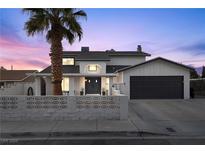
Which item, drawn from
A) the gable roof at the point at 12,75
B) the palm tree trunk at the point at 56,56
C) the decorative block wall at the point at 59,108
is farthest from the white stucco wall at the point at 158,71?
the gable roof at the point at 12,75

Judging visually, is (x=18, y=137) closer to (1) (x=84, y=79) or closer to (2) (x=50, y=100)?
(2) (x=50, y=100)

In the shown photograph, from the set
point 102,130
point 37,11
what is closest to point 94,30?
point 37,11

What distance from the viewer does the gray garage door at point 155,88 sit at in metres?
28.1

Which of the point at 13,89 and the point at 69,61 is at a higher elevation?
the point at 69,61

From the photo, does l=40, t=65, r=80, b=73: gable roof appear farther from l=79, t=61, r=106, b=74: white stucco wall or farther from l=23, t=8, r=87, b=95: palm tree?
l=23, t=8, r=87, b=95: palm tree

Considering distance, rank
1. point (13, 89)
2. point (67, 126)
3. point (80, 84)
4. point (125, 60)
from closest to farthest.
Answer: point (67, 126) → point (13, 89) → point (80, 84) → point (125, 60)

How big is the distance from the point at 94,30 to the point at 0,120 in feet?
53.6

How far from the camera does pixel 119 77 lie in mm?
31656

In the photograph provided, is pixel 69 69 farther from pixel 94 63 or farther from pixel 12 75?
pixel 12 75

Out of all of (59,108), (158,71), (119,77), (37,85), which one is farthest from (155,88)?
(59,108)

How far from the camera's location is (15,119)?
14664 millimetres

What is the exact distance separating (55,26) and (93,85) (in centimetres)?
1736

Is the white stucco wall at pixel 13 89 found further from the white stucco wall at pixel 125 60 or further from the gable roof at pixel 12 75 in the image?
the gable roof at pixel 12 75

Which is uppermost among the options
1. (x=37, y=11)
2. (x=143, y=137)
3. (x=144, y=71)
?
(x=37, y=11)
